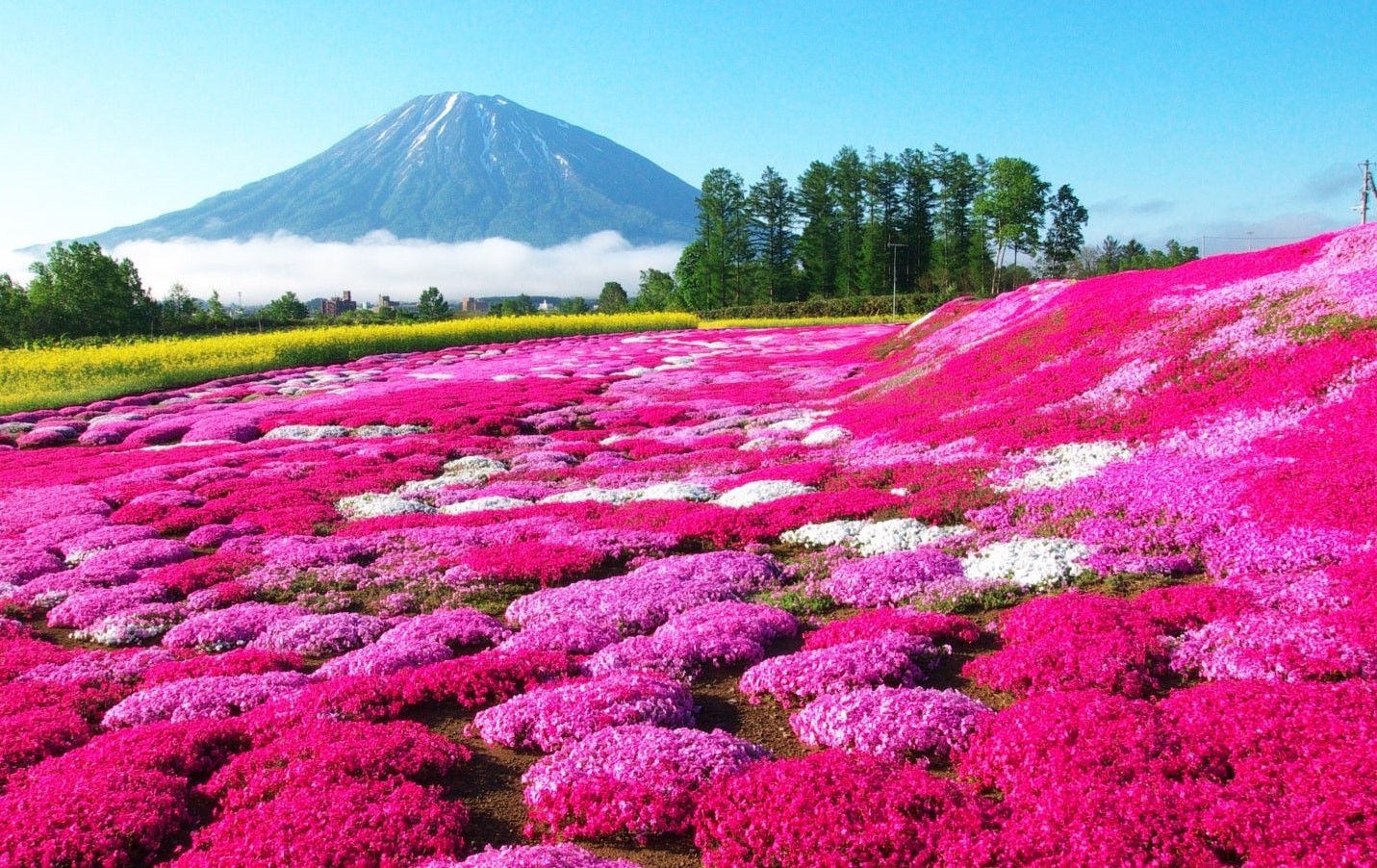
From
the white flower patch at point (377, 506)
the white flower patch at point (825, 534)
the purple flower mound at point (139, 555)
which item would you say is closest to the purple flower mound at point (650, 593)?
the white flower patch at point (825, 534)

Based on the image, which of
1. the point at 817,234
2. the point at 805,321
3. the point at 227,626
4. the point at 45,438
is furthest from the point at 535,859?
the point at 817,234

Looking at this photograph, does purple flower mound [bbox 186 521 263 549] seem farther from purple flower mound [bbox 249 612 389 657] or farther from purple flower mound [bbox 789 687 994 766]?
purple flower mound [bbox 789 687 994 766]

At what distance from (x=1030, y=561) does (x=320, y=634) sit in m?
9.72

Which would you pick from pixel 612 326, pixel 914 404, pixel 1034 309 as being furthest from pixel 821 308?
pixel 914 404

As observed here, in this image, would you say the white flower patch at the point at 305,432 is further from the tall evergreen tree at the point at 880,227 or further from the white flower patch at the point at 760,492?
the tall evergreen tree at the point at 880,227

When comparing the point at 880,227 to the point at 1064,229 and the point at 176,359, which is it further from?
the point at 176,359

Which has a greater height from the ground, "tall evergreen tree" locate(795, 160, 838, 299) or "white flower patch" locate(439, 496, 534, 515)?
"tall evergreen tree" locate(795, 160, 838, 299)

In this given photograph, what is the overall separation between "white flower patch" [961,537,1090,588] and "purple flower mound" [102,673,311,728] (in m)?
8.92

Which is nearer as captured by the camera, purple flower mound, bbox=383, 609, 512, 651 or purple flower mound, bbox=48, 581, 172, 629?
purple flower mound, bbox=383, 609, 512, 651

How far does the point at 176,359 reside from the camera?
56.0 meters

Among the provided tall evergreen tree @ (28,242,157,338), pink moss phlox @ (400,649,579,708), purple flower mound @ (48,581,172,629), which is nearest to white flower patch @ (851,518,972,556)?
pink moss phlox @ (400,649,579,708)

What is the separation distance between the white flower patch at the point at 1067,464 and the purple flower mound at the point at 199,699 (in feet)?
40.4

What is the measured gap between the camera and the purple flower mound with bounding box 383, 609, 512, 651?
36.7 feet

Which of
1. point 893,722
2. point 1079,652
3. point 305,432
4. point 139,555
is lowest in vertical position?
point 139,555
